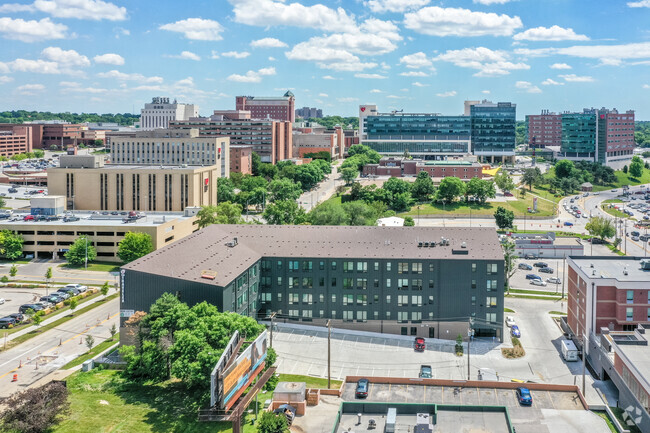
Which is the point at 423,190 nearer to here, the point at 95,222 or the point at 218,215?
the point at 218,215

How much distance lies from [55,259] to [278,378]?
59.7 m

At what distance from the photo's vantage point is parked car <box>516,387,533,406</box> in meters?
43.7

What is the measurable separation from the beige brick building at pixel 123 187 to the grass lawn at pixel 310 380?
73.5m

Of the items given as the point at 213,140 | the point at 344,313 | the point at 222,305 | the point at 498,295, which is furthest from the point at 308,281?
the point at 213,140

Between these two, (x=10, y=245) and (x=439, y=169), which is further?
(x=439, y=169)

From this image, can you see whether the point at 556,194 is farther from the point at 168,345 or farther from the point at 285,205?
the point at 168,345

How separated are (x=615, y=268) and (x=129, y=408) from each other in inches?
1912

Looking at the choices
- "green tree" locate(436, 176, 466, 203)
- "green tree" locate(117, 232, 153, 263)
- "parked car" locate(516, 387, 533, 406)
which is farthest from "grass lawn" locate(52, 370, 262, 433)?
"green tree" locate(436, 176, 466, 203)

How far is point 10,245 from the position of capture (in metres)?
95.6

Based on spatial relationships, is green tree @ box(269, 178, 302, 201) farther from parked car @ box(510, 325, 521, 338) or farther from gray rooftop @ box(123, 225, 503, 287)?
parked car @ box(510, 325, 521, 338)

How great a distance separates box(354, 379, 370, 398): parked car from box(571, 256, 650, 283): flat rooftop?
2700cm

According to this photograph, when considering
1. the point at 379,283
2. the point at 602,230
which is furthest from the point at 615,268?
the point at 602,230

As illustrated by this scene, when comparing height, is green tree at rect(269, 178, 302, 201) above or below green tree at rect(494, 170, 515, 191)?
below

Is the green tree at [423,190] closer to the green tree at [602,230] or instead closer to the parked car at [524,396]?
the green tree at [602,230]
